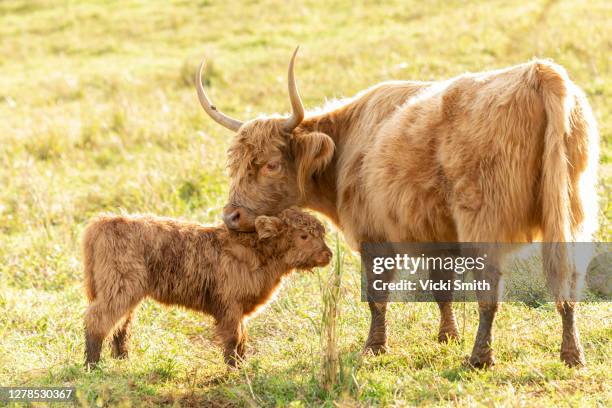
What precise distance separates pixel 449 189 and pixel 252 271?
1.24 meters

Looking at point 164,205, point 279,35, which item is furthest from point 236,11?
point 164,205

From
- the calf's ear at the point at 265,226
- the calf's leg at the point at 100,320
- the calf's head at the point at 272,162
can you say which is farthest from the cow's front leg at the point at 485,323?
the calf's leg at the point at 100,320

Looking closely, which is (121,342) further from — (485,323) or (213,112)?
(485,323)

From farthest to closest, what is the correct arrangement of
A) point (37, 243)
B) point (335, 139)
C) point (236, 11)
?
point (236, 11) < point (37, 243) < point (335, 139)

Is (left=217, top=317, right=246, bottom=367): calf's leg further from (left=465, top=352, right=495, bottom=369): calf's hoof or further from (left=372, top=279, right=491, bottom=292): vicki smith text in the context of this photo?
(left=465, top=352, right=495, bottom=369): calf's hoof

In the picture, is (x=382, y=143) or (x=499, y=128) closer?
(x=499, y=128)

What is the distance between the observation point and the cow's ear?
520 cm

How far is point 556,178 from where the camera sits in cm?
407

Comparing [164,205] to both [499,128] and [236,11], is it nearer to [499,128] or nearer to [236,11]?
[499,128]

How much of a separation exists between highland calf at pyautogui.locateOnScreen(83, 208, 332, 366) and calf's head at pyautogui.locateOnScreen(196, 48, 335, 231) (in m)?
0.17

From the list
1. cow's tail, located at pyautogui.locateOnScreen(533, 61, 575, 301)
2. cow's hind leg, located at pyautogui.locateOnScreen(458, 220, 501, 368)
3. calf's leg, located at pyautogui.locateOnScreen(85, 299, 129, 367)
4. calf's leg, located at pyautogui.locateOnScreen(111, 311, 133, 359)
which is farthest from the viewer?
calf's leg, located at pyautogui.locateOnScreen(111, 311, 133, 359)

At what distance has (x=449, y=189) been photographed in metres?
4.41

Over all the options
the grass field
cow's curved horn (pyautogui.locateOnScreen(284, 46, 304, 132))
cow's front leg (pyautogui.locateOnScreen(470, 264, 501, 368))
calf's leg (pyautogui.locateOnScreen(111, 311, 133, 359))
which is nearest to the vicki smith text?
the grass field

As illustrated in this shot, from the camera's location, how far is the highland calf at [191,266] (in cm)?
462
